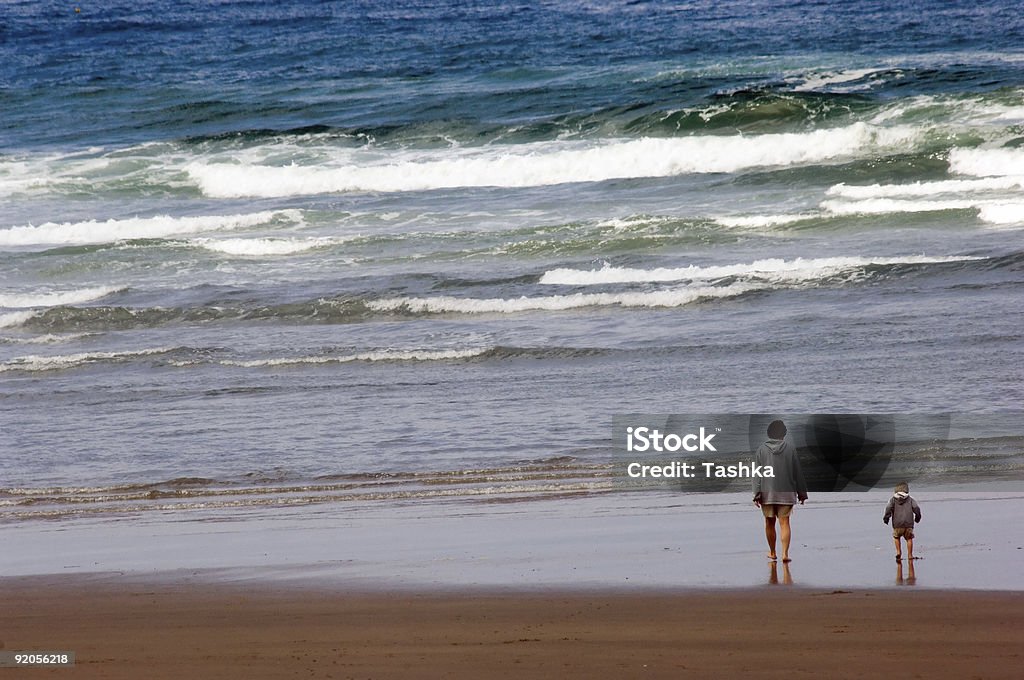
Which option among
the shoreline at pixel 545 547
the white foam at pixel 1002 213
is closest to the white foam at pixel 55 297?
the shoreline at pixel 545 547

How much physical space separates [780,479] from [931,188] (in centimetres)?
1402

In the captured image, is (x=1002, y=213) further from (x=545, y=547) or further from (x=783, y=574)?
(x=783, y=574)

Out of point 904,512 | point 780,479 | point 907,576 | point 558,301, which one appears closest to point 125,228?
point 558,301

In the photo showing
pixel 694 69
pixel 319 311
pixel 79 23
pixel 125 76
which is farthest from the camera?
pixel 79 23

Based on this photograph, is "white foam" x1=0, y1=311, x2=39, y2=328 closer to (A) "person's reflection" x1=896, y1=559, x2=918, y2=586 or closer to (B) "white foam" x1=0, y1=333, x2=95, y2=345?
(B) "white foam" x1=0, y1=333, x2=95, y2=345

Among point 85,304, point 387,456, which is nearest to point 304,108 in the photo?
point 85,304

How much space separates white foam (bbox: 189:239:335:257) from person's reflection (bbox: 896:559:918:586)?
14.2m

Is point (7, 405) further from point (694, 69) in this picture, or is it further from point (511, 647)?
point (694, 69)

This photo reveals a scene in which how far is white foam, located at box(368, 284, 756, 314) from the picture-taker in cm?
1449

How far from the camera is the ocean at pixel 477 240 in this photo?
10.1 metres

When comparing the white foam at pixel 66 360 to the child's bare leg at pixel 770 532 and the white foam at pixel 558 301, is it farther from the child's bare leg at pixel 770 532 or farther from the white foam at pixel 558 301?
the child's bare leg at pixel 770 532

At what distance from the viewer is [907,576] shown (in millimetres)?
5969

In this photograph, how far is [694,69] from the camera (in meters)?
28.8

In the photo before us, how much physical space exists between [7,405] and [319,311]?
4279 mm
